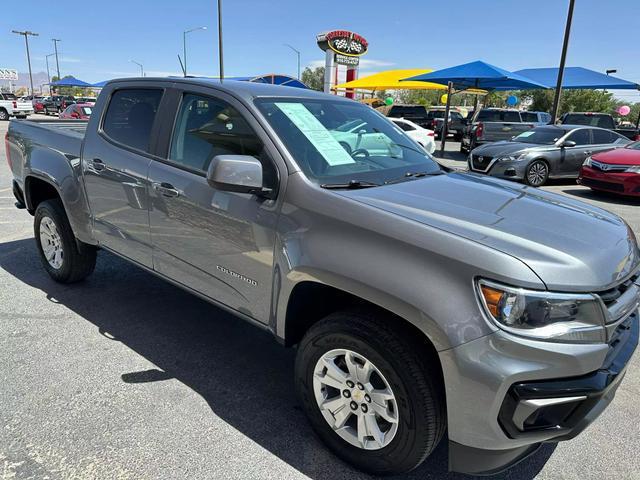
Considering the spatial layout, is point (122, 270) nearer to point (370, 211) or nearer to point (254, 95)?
point (254, 95)

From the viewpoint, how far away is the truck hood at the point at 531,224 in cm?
188

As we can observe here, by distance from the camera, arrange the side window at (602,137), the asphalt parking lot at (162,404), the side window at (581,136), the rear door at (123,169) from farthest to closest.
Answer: the side window at (602,137) → the side window at (581,136) → the rear door at (123,169) → the asphalt parking lot at (162,404)

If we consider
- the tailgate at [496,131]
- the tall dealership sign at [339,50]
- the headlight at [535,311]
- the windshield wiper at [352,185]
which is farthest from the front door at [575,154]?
the tall dealership sign at [339,50]

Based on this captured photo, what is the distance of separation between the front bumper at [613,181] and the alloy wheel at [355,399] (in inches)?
383

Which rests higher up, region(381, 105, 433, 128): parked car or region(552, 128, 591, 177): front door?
region(381, 105, 433, 128): parked car

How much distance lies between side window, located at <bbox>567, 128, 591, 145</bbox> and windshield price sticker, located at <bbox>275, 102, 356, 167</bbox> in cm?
1136

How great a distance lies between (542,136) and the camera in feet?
40.3

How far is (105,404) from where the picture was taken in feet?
9.09

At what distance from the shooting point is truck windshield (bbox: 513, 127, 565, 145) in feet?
39.6

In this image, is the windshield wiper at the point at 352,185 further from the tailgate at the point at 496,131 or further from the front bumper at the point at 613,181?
the tailgate at the point at 496,131

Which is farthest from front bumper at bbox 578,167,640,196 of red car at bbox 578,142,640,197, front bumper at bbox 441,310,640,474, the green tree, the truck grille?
the green tree

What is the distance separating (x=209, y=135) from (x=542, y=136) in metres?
11.5

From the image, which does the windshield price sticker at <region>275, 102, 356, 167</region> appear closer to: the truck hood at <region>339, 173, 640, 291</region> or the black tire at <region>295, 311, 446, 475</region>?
the truck hood at <region>339, 173, 640, 291</region>

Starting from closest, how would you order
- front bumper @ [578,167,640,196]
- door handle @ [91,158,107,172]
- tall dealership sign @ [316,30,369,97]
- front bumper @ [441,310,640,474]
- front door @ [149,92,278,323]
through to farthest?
front bumper @ [441,310,640,474] < front door @ [149,92,278,323] < door handle @ [91,158,107,172] < front bumper @ [578,167,640,196] < tall dealership sign @ [316,30,369,97]
